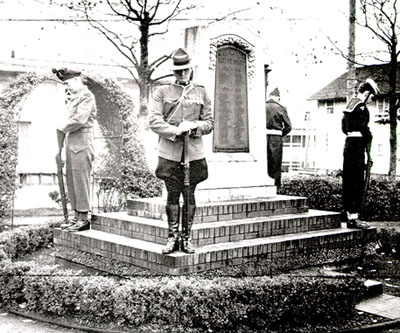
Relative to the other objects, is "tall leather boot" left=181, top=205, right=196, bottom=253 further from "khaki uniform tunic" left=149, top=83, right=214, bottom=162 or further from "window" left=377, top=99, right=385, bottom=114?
"window" left=377, top=99, right=385, bottom=114

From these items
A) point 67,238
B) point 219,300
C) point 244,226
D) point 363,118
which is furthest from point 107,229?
point 363,118

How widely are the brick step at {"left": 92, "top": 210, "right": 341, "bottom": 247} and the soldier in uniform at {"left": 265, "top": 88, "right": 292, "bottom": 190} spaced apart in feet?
9.44

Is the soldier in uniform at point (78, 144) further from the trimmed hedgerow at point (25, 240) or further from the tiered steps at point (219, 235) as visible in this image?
the trimmed hedgerow at point (25, 240)

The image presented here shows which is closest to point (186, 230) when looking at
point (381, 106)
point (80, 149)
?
point (80, 149)

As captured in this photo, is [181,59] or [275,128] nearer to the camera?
[181,59]

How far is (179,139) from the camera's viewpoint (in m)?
7.20

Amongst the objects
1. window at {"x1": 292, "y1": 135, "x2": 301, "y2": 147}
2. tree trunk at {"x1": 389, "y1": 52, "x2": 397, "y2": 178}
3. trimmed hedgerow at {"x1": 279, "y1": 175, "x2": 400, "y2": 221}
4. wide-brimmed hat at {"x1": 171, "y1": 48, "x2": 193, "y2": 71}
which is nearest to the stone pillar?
wide-brimmed hat at {"x1": 171, "y1": 48, "x2": 193, "y2": 71}

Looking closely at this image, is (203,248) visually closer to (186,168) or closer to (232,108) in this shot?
(186,168)

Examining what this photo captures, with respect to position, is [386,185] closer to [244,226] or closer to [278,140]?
[278,140]

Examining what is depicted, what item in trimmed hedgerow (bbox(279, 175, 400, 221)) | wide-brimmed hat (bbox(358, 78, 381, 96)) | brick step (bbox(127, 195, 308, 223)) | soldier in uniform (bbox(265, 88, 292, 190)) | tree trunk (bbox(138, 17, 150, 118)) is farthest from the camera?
tree trunk (bbox(138, 17, 150, 118))

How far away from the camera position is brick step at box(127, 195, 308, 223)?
854 centimetres

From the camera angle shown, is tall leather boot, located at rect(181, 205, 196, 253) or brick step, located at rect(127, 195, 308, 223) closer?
tall leather boot, located at rect(181, 205, 196, 253)

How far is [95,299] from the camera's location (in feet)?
20.1

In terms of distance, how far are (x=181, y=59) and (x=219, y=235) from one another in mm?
2578
